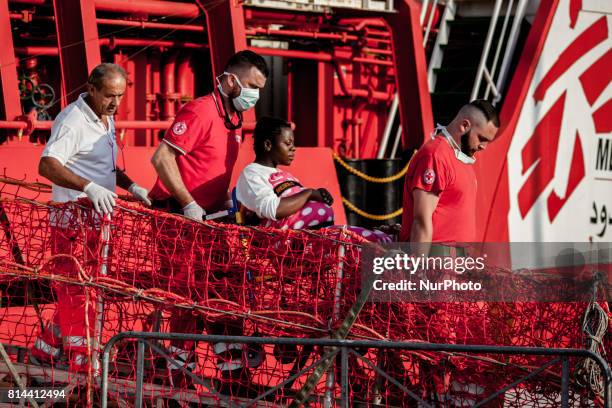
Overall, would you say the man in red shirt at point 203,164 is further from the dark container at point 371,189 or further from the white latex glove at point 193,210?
the dark container at point 371,189

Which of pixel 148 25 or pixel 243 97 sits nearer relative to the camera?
pixel 243 97

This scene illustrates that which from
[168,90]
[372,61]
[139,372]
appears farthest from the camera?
[372,61]

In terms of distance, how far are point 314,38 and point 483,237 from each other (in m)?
2.97

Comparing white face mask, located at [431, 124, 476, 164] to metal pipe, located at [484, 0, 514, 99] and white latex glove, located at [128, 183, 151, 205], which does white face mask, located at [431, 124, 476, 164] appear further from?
metal pipe, located at [484, 0, 514, 99]

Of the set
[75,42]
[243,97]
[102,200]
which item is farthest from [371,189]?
[102,200]

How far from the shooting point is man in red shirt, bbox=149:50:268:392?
6160 millimetres

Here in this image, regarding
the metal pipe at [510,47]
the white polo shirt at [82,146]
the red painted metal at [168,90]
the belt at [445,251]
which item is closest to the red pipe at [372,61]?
the metal pipe at [510,47]

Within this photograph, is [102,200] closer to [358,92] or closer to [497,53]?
[497,53]

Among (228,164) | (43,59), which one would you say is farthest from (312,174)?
(228,164)

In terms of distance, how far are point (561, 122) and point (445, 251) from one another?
6.50 meters

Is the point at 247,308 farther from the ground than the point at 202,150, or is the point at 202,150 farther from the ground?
the point at 202,150

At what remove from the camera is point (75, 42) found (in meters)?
9.44

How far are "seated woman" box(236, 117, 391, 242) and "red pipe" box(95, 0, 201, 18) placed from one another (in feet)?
14.1

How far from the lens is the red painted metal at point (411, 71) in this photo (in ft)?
38.2
